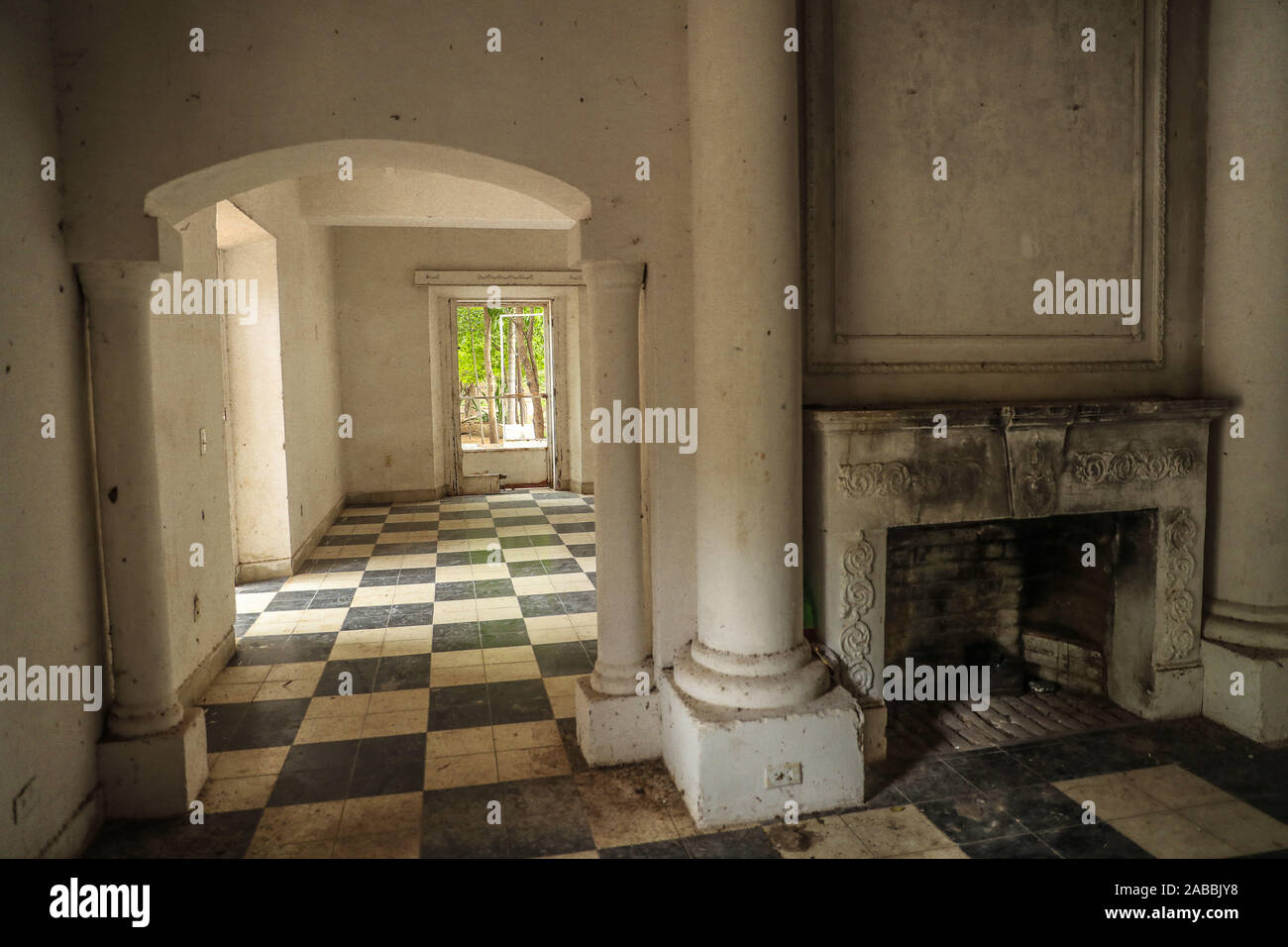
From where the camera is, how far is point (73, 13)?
2.79m

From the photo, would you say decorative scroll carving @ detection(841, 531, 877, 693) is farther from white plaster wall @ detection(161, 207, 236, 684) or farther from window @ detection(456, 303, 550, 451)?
window @ detection(456, 303, 550, 451)

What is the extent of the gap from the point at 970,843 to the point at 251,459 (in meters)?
5.40

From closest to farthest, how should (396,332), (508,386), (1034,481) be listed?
(1034,481) < (396,332) < (508,386)

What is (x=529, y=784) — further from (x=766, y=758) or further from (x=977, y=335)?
(x=977, y=335)

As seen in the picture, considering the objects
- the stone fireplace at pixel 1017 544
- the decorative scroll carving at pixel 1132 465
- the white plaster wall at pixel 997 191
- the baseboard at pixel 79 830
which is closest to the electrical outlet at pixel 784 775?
the stone fireplace at pixel 1017 544

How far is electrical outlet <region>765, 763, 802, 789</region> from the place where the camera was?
3.01 meters

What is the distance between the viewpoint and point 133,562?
3076 mm

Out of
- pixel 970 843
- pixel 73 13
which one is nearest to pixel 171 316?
pixel 73 13

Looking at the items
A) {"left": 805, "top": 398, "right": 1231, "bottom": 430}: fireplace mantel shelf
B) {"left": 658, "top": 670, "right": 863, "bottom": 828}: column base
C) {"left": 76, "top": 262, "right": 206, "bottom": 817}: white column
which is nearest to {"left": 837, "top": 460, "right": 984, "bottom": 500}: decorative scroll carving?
{"left": 805, "top": 398, "right": 1231, "bottom": 430}: fireplace mantel shelf

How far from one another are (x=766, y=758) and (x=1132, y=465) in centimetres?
208

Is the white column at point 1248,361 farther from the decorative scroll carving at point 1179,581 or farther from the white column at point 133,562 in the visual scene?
the white column at point 133,562

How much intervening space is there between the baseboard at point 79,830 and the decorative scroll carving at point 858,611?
272cm

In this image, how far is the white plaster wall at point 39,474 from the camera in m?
2.46

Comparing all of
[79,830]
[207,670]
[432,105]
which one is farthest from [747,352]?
[207,670]
